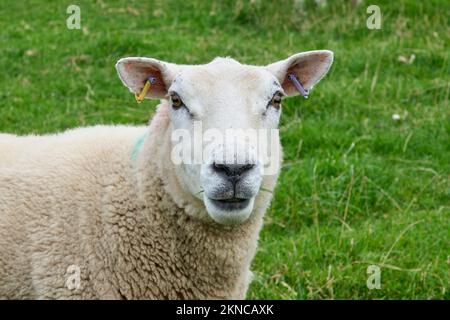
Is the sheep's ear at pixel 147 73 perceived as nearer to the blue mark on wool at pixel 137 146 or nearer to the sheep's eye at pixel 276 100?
the blue mark on wool at pixel 137 146

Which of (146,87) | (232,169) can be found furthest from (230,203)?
(146,87)

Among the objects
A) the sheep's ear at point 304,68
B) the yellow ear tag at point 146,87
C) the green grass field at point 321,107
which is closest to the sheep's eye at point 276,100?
the sheep's ear at point 304,68

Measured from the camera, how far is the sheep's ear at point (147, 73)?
A: 4.28 metres

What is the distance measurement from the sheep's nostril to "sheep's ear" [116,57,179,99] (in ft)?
2.65

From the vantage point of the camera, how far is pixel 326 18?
1005 centimetres

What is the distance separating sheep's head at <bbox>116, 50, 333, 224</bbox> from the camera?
367 centimetres

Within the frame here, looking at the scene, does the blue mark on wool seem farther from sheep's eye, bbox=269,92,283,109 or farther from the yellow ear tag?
sheep's eye, bbox=269,92,283,109

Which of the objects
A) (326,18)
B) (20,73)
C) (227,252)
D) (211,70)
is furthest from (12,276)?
(326,18)

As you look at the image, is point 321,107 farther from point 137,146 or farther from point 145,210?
point 145,210

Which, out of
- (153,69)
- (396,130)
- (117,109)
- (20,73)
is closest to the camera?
(153,69)

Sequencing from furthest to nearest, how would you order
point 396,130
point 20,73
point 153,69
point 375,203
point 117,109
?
point 20,73 < point 117,109 < point 396,130 < point 375,203 < point 153,69

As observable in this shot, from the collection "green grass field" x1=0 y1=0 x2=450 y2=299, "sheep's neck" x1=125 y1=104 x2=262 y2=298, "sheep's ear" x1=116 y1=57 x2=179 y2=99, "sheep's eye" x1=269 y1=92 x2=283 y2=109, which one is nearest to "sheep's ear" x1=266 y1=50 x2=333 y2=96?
"sheep's eye" x1=269 y1=92 x2=283 y2=109
